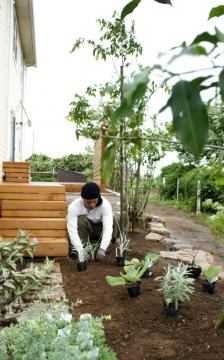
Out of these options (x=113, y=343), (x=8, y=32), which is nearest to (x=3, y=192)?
(x=113, y=343)

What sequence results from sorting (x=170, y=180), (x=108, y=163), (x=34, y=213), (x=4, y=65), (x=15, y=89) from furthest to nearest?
(x=170, y=180), (x=15, y=89), (x=4, y=65), (x=34, y=213), (x=108, y=163)

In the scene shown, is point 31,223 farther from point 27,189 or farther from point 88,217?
point 88,217

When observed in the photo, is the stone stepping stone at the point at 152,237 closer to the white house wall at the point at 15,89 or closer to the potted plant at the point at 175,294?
the potted plant at the point at 175,294

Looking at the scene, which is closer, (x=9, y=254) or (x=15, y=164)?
(x=9, y=254)

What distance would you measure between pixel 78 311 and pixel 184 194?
13.2m

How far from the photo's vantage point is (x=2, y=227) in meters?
5.62

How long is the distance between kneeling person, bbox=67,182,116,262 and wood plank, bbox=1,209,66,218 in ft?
1.42

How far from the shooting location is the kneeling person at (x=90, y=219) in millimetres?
5035

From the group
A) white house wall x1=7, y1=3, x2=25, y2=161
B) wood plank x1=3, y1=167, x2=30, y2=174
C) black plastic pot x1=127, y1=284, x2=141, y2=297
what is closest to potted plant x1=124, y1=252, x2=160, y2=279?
black plastic pot x1=127, y1=284, x2=141, y2=297

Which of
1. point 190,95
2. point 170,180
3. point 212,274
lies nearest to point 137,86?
point 190,95

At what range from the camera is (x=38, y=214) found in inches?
233

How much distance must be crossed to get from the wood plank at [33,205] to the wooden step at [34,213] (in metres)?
0.04

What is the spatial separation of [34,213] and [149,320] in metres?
3.09

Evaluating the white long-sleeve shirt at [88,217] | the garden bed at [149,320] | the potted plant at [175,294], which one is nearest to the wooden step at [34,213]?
the white long-sleeve shirt at [88,217]
